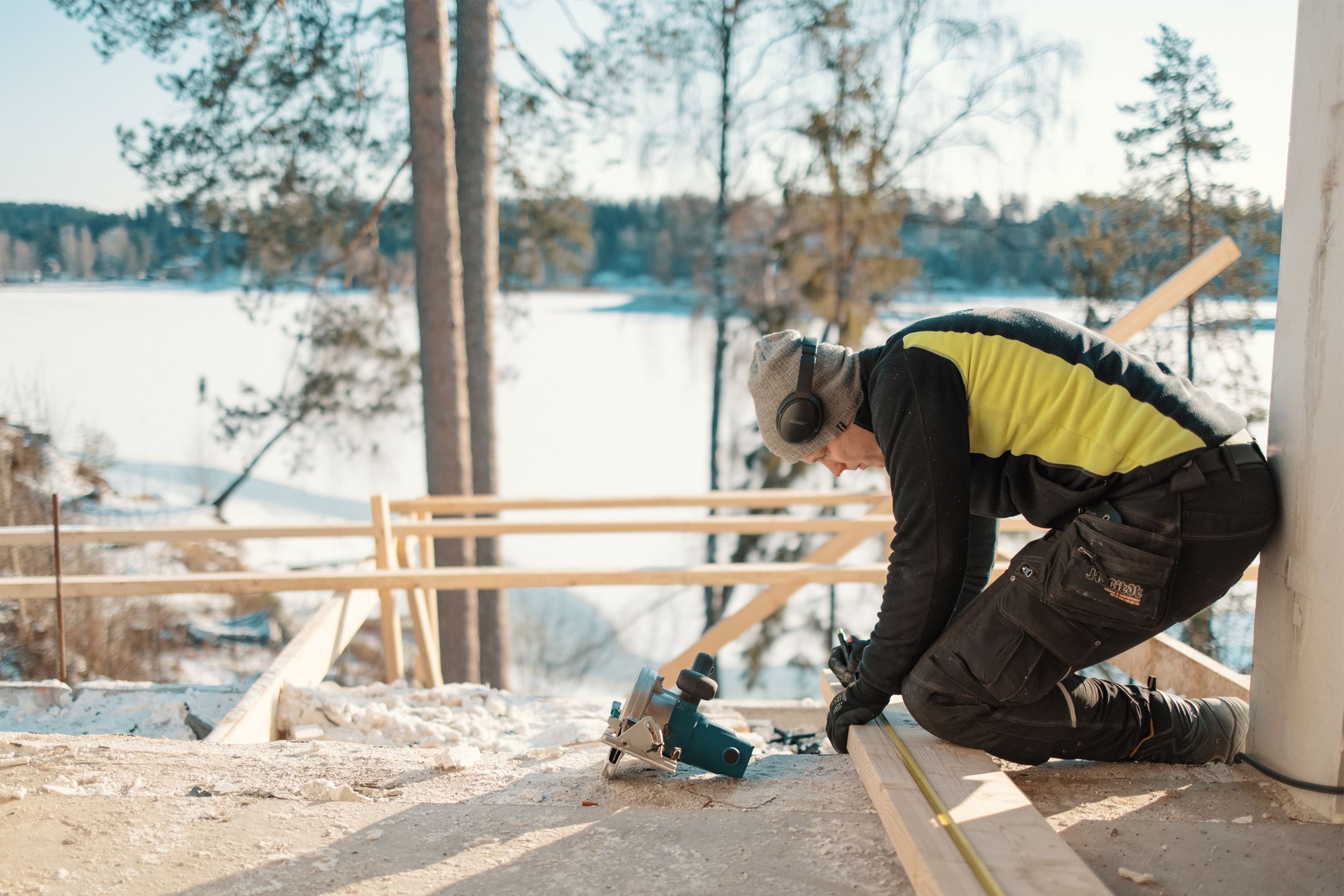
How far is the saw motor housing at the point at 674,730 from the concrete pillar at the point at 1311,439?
3.95 feet

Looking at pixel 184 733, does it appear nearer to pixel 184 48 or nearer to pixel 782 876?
pixel 782 876

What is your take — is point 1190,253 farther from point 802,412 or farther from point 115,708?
point 115,708

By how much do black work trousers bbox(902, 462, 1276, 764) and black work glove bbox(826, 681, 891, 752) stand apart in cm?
10

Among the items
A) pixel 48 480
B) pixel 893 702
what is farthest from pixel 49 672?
pixel 893 702

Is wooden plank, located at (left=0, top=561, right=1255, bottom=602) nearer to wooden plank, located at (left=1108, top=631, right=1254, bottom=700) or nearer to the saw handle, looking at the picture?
wooden plank, located at (left=1108, top=631, right=1254, bottom=700)

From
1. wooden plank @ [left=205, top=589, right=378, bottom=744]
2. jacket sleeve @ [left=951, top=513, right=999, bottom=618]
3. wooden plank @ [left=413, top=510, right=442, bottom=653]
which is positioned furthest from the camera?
Result: wooden plank @ [left=413, top=510, right=442, bottom=653]

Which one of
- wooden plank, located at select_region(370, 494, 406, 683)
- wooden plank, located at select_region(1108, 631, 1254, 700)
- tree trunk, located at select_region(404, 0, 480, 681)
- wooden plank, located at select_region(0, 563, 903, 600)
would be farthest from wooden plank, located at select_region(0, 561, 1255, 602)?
tree trunk, located at select_region(404, 0, 480, 681)

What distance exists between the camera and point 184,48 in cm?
799

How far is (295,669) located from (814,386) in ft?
7.97

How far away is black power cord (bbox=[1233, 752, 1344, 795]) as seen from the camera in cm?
189

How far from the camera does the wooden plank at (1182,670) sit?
276 centimetres

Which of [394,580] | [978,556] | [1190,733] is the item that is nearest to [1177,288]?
→ [978,556]

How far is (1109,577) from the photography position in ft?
6.20

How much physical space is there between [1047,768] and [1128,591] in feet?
2.06
